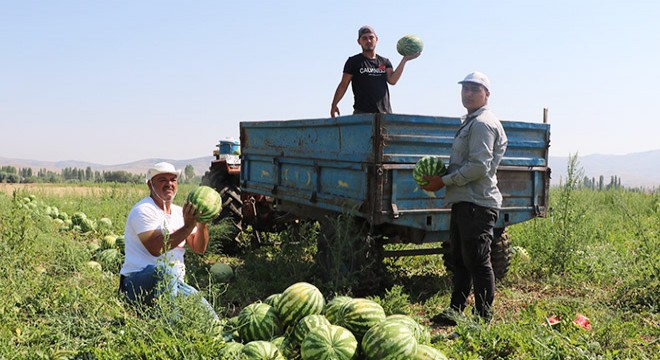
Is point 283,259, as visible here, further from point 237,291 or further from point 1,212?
point 1,212

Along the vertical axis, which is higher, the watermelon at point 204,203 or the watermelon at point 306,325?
the watermelon at point 204,203

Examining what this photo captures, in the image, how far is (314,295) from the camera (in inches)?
164

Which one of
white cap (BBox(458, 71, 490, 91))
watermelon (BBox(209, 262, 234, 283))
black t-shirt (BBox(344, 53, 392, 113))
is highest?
black t-shirt (BBox(344, 53, 392, 113))

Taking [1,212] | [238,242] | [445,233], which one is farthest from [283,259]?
[1,212]

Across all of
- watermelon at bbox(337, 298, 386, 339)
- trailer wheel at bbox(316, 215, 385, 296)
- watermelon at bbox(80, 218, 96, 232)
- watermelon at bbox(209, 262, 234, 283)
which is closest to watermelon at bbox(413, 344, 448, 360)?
watermelon at bbox(337, 298, 386, 339)

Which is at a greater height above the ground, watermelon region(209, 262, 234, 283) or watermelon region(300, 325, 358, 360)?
watermelon region(300, 325, 358, 360)

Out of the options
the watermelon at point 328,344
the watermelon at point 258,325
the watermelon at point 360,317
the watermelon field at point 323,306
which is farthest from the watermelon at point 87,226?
the watermelon at point 328,344

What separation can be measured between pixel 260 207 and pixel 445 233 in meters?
3.90

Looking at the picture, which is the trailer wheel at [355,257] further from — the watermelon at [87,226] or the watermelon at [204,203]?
the watermelon at [87,226]

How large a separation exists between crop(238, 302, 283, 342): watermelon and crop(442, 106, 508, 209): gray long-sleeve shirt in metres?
2.24

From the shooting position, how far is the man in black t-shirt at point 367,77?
24.9ft

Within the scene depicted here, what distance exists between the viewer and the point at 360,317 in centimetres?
395

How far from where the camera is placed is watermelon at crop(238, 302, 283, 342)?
3.94 meters

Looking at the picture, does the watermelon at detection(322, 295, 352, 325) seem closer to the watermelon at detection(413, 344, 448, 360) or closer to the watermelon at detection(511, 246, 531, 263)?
the watermelon at detection(413, 344, 448, 360)
